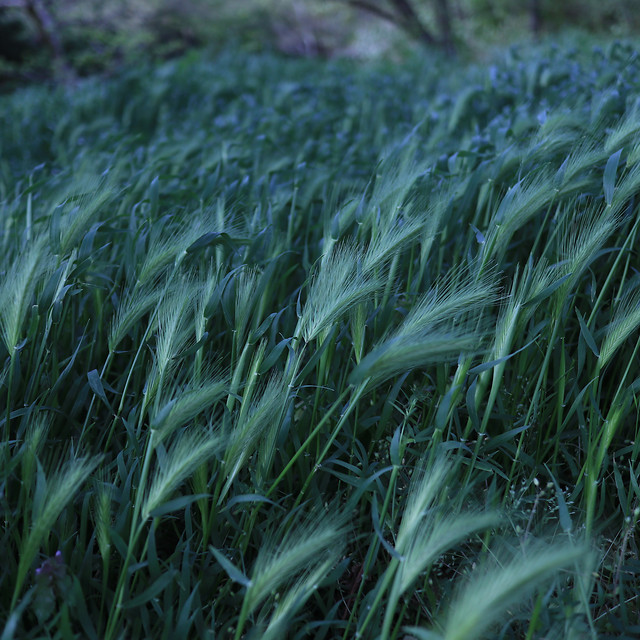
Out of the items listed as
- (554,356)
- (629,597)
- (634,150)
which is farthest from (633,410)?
(634,150)

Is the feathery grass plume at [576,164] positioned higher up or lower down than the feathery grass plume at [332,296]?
higher up

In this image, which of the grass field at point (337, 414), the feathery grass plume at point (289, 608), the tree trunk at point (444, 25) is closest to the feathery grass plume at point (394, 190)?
the grass field at point (337, 414)

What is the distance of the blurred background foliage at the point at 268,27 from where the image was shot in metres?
8.35

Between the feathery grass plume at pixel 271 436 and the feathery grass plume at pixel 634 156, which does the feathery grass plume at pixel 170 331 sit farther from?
the feathery grass plume at pixel 634 156

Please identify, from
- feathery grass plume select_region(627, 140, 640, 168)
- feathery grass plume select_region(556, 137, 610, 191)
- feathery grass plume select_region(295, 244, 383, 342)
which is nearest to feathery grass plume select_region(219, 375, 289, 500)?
feathery grass plume select_region(295, 244, 383, 342)

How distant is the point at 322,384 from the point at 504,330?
44cm

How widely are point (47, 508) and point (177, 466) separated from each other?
212 mm

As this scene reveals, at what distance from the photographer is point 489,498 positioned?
3.97 ft

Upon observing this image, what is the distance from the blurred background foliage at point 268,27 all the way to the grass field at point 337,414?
6.39m

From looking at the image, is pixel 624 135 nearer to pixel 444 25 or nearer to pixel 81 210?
pixel 81 210

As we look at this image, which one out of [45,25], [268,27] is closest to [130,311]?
[45,25]

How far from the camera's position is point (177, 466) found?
1066 millimetres

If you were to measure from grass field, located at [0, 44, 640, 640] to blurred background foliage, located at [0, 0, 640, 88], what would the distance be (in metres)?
6.39

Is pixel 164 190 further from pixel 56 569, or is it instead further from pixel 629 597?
pixel 629 597
